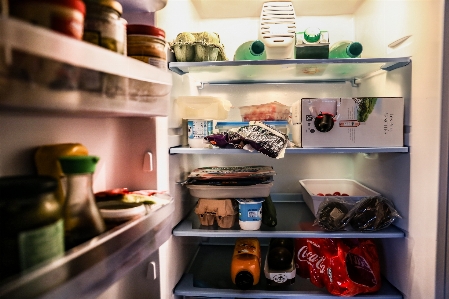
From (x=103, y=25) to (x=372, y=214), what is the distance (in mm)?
1279

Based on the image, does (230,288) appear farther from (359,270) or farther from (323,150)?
(323,150)

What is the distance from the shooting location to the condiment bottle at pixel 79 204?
2.04ft

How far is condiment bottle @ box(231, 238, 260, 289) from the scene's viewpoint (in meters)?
1.47

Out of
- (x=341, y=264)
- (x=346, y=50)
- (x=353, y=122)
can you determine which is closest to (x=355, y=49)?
(x=346, y=50)

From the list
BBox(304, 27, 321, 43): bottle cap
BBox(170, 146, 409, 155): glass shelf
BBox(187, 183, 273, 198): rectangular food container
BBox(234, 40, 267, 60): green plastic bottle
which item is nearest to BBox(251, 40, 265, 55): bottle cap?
Result: BBox(234, 40, 267, 60): green plastic bottle

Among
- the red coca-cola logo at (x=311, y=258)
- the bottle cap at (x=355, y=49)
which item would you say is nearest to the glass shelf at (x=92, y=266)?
the red coca-cola logo at (x=311, y=258)

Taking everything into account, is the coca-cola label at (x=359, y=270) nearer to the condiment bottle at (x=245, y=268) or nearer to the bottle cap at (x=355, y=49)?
the condiment bottle at (x=245, y=268)

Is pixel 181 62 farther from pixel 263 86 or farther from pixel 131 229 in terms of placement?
pixel 131 229

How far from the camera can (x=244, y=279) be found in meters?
1.47

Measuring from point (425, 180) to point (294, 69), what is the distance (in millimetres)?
729

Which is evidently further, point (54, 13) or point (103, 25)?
point (103, 25)

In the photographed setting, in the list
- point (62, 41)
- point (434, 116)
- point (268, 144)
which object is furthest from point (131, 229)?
point (434, 116)

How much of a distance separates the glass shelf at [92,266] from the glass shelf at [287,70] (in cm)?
87

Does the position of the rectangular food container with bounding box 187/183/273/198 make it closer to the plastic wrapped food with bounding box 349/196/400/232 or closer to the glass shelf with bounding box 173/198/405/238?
the glass shelf with bounding box 173/198/405/238
